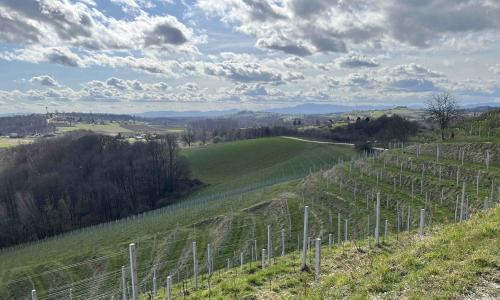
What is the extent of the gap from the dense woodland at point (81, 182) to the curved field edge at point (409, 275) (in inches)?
2959

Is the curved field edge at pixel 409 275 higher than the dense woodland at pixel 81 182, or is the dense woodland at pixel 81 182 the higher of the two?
the curved field edge at pixel 409 275

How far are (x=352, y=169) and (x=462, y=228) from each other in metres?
36.3

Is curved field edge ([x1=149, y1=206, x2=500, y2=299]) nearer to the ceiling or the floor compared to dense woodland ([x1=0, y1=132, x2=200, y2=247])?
nearer to the ceiling

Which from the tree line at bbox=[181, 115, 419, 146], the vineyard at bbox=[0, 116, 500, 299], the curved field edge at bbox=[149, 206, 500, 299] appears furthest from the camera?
the tree line at bbox=[181, 115, 419, 146]

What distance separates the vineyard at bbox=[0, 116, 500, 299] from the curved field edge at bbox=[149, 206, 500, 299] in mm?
40

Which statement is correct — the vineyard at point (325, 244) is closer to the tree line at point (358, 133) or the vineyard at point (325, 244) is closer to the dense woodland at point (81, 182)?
→ the dense woodland at point (81, 182)

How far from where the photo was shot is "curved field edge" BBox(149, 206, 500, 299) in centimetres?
843

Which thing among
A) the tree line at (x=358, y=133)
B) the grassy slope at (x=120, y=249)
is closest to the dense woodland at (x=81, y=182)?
the grassy slope at (x=120, y=249)

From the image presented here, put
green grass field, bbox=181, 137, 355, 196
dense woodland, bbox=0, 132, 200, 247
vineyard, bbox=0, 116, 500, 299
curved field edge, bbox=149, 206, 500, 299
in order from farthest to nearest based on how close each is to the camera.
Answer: green grass field, bbox=181, 137, 355, 196
dense woodland, bbox=0, 132, 200, 247
vineyard, bbox=0, 116, 500, 299
curved field edge, bbox=149, 206, 500, 299

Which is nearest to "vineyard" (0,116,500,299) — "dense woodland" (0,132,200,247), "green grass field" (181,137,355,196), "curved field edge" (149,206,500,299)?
"curved field edge" (149,206,500,299)

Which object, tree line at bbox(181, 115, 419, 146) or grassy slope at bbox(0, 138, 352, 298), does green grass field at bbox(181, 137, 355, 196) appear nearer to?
tree line at bbox(181, 115, 419, 146)

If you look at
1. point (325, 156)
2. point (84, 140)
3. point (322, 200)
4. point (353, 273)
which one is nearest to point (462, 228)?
point (353, 273)

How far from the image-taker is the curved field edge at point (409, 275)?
8.43 m

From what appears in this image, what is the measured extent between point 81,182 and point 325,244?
7505 centimetres
